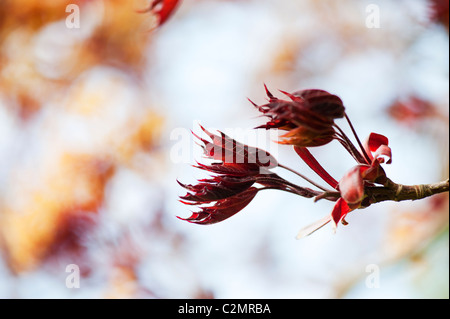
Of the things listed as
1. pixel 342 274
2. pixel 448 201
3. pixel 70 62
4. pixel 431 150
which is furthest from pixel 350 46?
pixel 70 62

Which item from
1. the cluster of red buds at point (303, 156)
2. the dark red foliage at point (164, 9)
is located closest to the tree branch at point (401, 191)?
the cluster of red buds at point (303, 156)

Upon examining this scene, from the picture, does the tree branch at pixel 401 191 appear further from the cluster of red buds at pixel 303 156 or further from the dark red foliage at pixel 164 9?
the dark red foliage at pixel 164 9

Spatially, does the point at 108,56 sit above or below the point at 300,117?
above

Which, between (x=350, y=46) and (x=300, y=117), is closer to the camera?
(x=300, y=117)

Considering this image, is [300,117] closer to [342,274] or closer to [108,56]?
[342,274]

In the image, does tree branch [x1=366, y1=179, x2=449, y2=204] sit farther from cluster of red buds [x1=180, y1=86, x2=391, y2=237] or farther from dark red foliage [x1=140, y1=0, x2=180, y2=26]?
dark red foliage [x1=140, y1=0, x2=180, y2=26]

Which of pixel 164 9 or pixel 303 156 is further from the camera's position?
pixel 303 156

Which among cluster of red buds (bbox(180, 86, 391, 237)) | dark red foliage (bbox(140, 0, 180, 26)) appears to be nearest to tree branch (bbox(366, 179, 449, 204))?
cluster of red buds (bbox(180, 86, 391, 237))
